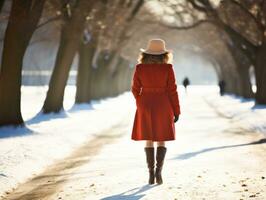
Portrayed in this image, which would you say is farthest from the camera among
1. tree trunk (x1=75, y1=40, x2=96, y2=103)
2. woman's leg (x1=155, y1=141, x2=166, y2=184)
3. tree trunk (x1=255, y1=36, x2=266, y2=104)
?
tree trunk (x1=75, y1=40, x2=96, y2=103)

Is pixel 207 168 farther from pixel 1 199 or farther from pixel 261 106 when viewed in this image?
pixel 261 106

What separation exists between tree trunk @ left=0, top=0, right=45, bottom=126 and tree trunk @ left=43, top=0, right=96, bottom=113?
19.0 feet

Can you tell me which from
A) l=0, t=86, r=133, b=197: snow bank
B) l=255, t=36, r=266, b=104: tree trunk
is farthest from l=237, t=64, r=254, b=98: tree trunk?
l=0, t=86, r=133, b=197: snow bank

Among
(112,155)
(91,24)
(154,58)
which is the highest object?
(91,24)

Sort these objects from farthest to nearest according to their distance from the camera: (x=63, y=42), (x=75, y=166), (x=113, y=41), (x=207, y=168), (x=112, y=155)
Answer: (x=113, y=41) < (x=63, y=42) < (x=112, y=155) < (x=75, y=166) < (x=207, y=168)

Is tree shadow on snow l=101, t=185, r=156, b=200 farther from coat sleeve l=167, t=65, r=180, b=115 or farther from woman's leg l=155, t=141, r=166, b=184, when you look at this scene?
coat sleeve l=167, t=65, r=180, b=115

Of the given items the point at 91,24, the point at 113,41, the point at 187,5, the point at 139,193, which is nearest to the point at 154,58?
the point at 139,193

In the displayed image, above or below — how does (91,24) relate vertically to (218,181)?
above

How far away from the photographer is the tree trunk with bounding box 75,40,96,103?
3244cm

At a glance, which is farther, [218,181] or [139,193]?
[218,181]

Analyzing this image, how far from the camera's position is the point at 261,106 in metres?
27.8

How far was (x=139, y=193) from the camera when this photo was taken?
7.69 metres

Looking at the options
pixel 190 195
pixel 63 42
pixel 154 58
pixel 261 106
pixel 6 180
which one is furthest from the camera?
pixel 261 106

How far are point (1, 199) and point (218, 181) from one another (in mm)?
2848
